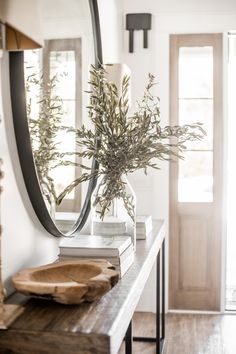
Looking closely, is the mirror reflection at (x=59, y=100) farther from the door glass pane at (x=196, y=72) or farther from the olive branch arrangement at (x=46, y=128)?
the door glass pane at (x=196, y=72)

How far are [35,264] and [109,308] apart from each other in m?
0.51

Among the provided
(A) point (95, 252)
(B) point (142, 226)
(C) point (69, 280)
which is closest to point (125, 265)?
(A) point (95, 252)

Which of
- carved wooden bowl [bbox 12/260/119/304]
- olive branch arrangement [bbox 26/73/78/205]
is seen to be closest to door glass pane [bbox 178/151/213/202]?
olive branch arrangement [bbox 26/73/78/205]

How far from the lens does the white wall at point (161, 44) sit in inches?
168

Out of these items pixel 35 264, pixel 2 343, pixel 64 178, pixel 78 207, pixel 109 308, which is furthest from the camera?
pixel 78 207

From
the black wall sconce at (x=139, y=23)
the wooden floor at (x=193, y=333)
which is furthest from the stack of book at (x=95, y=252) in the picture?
the black wall sconce at (x=139, y=23)

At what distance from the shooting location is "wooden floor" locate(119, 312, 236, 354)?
357 cm

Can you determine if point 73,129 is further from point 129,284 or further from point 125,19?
point 125,19

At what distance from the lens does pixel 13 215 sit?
1749 millimetres

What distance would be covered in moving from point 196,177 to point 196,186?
7cm

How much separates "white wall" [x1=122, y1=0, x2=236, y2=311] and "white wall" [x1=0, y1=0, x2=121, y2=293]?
2.41m

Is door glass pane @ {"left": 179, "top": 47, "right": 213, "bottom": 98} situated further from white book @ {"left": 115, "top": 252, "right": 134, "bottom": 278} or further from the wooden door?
white book @ {"left": 115, "top": 252, "right": 134, "bottom": 278}

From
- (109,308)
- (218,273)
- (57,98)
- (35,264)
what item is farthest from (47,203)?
(218,273)

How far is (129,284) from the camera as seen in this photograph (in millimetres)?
1840
